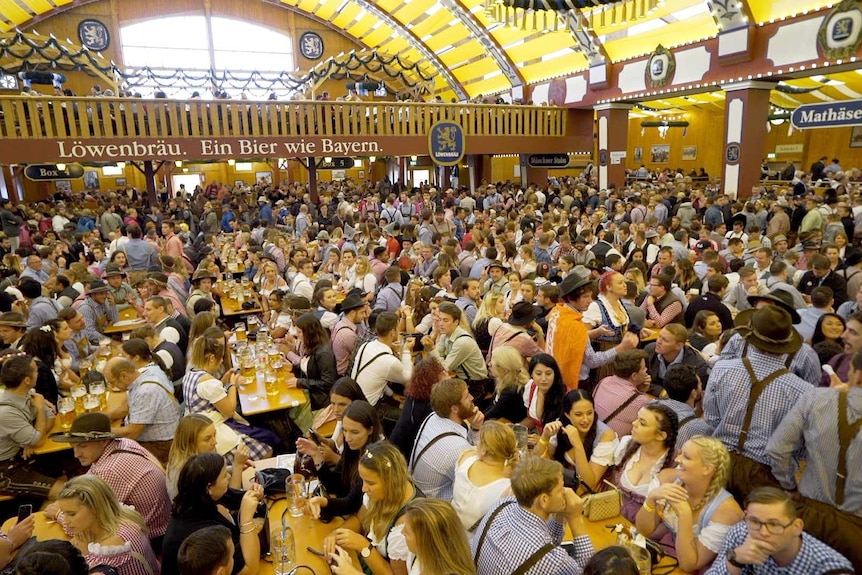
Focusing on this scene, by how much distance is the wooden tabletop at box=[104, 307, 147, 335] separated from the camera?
5.78 m

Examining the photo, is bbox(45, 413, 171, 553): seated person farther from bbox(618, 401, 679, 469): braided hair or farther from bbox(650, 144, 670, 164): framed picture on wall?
bbox(650, 144, 670, 164): framed picture on wall

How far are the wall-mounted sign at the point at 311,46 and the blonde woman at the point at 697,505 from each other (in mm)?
27027

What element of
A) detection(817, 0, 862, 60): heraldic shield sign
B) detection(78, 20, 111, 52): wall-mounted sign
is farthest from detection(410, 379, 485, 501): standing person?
detection(78, 20, 111, 52): wall-mounted sign

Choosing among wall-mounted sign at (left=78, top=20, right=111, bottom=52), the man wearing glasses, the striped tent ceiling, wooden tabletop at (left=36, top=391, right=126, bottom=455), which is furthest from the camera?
wall-mounted sign at (left=78, top=20, right=111, bottom=52)

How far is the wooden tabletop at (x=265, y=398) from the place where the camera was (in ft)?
13.0

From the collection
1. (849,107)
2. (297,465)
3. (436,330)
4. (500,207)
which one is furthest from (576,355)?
(500,207)

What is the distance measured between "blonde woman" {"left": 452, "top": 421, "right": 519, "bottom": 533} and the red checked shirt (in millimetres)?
1515

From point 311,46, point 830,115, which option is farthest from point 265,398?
point 311,46

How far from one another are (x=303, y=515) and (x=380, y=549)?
578 millimetres

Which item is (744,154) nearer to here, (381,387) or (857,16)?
(857,16)

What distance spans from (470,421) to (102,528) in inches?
74.9

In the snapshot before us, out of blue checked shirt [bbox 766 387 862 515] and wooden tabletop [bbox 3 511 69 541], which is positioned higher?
blue checked shirt [bbox 766 387 862 515]

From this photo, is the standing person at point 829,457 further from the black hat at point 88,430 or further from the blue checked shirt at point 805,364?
the black hat at point 88,430

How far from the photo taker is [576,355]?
400cm
